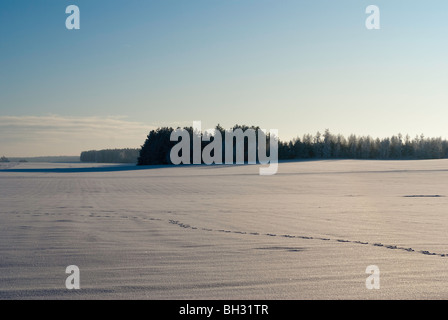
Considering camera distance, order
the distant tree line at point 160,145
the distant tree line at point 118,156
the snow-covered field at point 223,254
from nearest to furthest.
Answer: the snow-covered field at point 223,254 → the distant tree line at point 160,145 → the distant tree line at point 118,156

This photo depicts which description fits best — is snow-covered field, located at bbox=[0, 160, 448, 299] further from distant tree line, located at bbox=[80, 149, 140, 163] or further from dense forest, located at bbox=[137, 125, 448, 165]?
distant tree line, located at bbox=[80, 149, 140, 163]

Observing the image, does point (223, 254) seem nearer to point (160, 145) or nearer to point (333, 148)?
point (160, 145)

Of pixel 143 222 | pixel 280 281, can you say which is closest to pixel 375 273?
pixel 280 281

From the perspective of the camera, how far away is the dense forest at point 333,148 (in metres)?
76.2

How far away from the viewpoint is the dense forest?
7619cm

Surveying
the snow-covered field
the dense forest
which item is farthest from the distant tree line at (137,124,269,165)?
the snow-covered field

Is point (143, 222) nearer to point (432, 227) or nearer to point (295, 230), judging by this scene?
point (295, 230)

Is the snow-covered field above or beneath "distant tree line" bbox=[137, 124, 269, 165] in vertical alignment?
beneath

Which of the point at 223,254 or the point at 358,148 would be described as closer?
the point at 223,254

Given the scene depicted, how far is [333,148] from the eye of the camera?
84.4 meters

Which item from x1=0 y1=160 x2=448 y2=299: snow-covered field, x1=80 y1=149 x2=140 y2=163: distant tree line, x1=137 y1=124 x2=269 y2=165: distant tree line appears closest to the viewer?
x1=0 y1=160 x2=448 y2=299: snow-covered field

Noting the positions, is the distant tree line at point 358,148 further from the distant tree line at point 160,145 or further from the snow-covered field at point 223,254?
the snow-covered field at point 223,254

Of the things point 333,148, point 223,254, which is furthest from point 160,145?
point 223,254

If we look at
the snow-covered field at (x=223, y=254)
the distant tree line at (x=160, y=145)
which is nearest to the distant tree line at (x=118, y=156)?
the distant tree line at (x=160, y=145)
